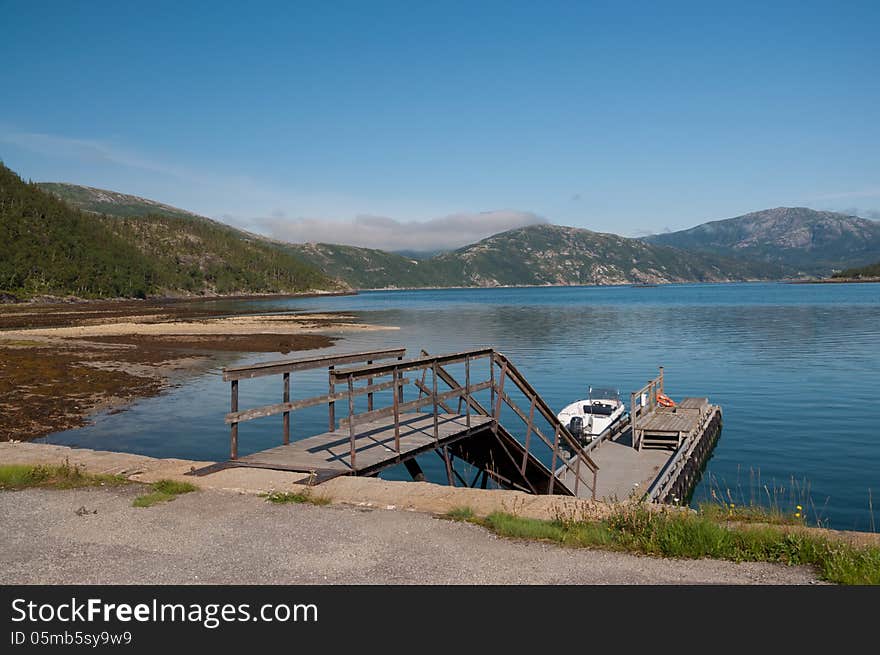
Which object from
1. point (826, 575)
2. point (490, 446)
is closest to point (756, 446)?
point (490, 446)

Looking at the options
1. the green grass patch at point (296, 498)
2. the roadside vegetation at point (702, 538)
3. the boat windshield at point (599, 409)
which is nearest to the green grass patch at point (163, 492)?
the green grass patch at point (296, 498)

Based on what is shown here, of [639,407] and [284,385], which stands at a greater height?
[284,385]

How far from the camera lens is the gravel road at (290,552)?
7.27m

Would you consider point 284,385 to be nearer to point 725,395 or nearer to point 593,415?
point 593,415

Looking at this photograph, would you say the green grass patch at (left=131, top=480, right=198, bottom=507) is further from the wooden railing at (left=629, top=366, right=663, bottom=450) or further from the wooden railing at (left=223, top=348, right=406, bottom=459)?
the wooden railing at (left=629, top=366, right=663, bottom=450)

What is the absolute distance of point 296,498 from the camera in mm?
10633

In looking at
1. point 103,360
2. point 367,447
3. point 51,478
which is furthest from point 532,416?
point 103,360

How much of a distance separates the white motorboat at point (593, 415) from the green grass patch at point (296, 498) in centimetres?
1890

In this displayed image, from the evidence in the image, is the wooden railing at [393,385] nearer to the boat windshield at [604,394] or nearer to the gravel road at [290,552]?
the gravel road at [290,552]

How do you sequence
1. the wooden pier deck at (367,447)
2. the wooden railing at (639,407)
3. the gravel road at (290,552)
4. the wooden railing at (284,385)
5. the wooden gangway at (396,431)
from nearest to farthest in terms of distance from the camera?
1. the gravel road at (290,552)
2. the wooden pier deck at (367,447)
3. the wooden gangway at (396,431)
4. the wooden railing at (284,385)
5. the wooden railing at (639,407)

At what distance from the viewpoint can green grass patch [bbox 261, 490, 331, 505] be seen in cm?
1049

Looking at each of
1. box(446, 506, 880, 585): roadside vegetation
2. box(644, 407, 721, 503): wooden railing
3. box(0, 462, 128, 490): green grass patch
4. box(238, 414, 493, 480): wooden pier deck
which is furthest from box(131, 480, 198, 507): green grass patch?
box(644, 407, 721, 503): wooden railing

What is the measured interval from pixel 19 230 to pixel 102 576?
8895 inches

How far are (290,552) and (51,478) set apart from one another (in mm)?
6617
